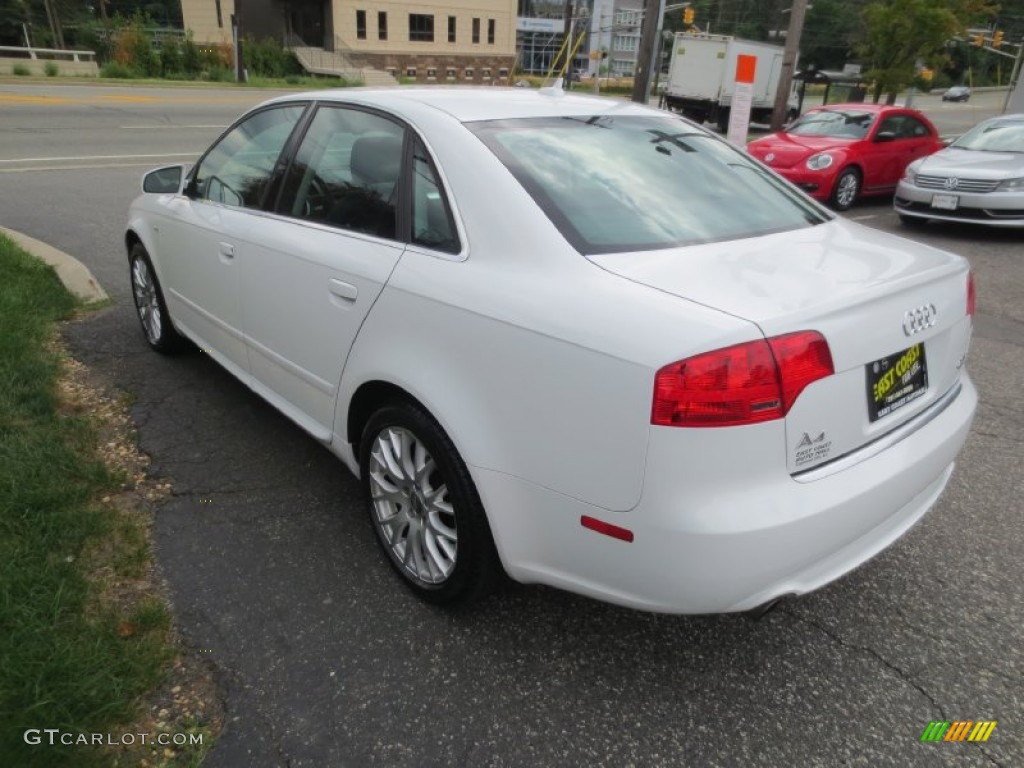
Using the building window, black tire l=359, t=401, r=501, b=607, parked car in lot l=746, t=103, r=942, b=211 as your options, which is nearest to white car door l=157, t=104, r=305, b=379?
black tire l=359, t=401, r=501, b=607

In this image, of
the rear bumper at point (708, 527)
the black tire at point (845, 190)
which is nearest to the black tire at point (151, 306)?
the rear bumper at point (708, 527)

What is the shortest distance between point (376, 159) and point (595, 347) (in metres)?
1.38

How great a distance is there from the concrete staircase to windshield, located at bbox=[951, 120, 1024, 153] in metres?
38.1

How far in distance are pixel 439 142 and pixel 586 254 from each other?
0.73 meters

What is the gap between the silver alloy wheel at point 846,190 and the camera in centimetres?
1101

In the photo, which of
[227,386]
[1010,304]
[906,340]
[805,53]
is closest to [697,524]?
[906,340]

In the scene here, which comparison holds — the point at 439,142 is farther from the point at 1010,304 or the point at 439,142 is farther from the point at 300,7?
the point at 300,7

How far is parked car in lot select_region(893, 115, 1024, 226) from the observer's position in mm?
9000

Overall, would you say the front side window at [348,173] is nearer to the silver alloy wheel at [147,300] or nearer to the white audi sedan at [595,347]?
the white audi sedan at [595,347]

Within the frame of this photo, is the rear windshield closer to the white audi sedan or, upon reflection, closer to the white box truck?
the white audi sedan

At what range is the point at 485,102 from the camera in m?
2.85

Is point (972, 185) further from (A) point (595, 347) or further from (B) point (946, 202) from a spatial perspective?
(A) point (595, 347)

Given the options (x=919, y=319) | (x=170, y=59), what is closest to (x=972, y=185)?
(x=919, y=319)

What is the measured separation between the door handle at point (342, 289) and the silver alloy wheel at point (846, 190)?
33.1 feet
